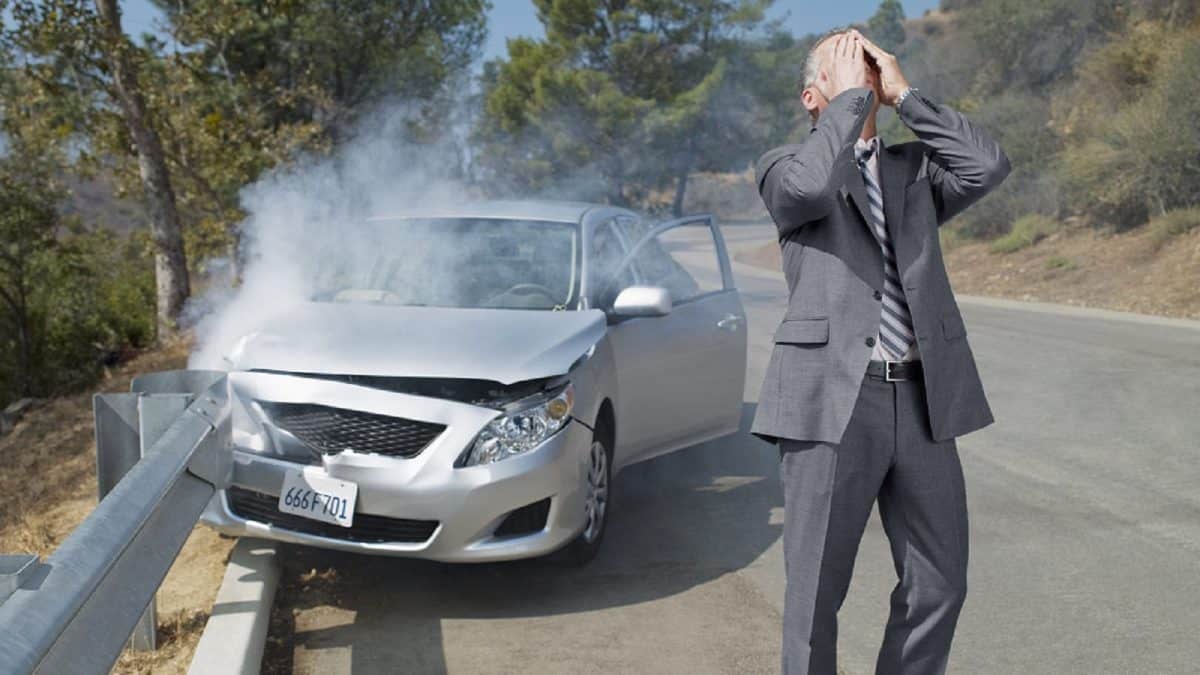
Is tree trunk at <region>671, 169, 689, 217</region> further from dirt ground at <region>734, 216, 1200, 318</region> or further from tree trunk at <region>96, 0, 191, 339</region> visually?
tree trunk at <region>96, 0, 191, 339</region>

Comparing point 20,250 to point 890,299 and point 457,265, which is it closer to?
point 457,265

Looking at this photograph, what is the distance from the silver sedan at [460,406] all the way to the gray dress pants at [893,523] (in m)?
1.85

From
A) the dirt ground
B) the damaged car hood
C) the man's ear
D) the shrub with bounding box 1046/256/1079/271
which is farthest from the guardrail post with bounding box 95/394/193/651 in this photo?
the shrub with bounding box 1046/256/1079/271

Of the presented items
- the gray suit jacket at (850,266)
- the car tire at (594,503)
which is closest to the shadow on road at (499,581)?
the car tire at (594,503)

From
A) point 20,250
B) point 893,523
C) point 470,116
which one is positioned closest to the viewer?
point 893,523

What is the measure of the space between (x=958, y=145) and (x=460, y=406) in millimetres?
Result: 2324

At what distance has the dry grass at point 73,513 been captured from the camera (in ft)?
14.3

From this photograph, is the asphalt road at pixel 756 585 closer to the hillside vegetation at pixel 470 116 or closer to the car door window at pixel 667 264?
the car door window at pixel 667 264

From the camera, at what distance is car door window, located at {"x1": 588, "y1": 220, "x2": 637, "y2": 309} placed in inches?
241

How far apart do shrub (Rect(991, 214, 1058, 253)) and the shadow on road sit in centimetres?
1979

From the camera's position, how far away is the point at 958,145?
313cm

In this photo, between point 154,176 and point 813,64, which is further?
point 154,176

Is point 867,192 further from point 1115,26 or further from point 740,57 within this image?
point 1115,26

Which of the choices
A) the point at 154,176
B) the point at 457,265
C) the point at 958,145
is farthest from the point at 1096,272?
the point at 958,145
